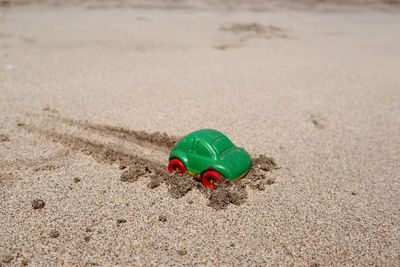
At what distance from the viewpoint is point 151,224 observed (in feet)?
20.0

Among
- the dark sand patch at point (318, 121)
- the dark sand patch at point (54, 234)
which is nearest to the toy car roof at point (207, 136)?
the dark sand patch at point (54, 234)

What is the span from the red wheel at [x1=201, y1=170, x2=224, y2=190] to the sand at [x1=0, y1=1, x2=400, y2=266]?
169 mm

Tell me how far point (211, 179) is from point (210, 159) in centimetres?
46

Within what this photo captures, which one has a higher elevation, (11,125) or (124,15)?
(124,15)

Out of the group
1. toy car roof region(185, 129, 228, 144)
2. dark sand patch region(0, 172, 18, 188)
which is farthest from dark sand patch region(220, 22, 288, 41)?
dark sand patch region(0, 172, 18, 188)

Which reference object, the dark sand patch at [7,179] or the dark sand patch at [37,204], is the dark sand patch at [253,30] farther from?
the dark sand patch at [37,204]

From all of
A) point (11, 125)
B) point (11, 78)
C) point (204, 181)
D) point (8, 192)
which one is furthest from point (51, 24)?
point (204, 181)

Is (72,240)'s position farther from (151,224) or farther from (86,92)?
(86,92)

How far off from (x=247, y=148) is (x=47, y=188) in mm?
4912

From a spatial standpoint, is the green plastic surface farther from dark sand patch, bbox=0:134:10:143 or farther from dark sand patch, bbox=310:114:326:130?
dark sand patch, bbox=0:134:10:143

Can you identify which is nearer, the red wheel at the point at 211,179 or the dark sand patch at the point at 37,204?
the dark sand patch at the point at 37,204

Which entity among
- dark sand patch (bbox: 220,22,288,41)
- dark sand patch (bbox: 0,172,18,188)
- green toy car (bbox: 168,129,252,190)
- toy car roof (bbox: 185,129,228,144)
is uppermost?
dark sand patch (bbox: 220,22,288,41)

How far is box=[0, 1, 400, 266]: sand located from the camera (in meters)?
5.73

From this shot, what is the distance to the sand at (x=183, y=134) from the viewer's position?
5.73 metres
